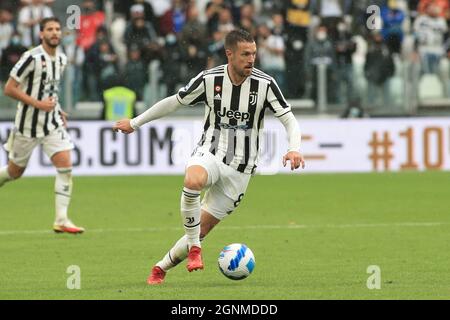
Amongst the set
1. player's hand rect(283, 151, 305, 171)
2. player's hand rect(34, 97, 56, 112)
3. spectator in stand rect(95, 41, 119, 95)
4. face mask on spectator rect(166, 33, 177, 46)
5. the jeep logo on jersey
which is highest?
face mask on spectator rect(166, 33, 177, 46)

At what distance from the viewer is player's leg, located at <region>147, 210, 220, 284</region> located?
9641mm

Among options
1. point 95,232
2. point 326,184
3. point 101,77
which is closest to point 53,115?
point 95,232

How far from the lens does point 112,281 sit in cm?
984

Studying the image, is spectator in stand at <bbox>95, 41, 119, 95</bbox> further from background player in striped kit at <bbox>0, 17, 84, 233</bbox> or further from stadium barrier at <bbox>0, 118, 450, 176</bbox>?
background player in striped kit at <bbox>0, 17, 84, 233</bbox>

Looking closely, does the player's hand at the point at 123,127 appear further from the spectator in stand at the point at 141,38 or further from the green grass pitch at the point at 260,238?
the spectator in stand at the point at 141,38

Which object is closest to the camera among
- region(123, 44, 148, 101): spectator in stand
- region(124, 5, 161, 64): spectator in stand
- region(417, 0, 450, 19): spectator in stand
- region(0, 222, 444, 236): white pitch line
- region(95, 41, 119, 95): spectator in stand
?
region(0, 222, 444, 236): white pitch line

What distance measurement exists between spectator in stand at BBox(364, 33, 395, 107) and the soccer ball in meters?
13.7

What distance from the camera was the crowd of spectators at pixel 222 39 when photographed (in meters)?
22.3

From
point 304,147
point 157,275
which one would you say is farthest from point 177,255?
point 304,147

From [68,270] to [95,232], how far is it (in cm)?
339

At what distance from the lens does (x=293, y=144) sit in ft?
31.1

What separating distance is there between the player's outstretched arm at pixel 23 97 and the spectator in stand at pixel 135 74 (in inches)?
335

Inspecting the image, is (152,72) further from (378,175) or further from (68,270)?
(68,270)

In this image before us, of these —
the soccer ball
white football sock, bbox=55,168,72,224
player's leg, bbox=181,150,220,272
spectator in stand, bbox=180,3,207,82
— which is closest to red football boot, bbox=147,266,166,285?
player's leg, bbox=181,150,220,272
